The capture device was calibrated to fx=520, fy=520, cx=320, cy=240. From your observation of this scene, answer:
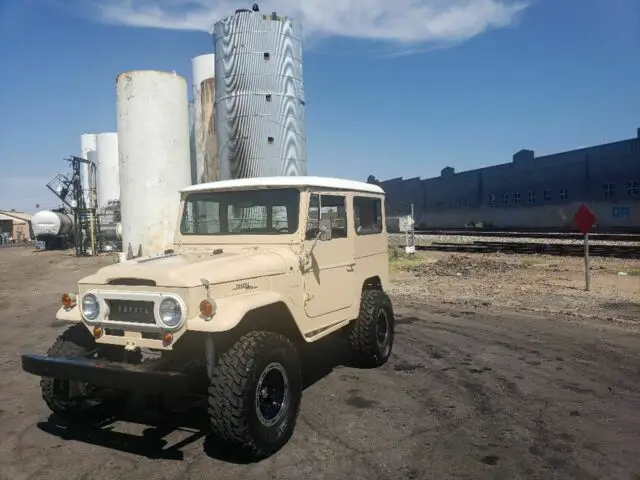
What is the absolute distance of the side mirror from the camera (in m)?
5.22

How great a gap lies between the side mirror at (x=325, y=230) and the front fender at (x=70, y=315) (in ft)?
7.67

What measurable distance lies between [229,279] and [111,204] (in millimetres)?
32276

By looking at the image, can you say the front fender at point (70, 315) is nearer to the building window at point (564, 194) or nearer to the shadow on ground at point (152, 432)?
the shadow on ground at point (152, 432)

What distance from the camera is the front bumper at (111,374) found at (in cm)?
373

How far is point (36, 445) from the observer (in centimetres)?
446

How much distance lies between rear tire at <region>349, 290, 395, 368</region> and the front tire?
1.86m

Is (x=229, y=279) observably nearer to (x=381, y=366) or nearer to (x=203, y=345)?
(x=203, y=345)

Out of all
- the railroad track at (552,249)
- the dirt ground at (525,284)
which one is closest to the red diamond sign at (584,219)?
the dirt ground at (525,284)

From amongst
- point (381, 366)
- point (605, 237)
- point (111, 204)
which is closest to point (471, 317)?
point (381, 366)

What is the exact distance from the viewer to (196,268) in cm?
433

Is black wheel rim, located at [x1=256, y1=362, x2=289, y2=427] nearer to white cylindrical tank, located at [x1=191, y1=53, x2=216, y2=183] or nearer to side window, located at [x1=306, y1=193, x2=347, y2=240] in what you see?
side window, located at [x1=306, y1=193, x2=347, y2=240]

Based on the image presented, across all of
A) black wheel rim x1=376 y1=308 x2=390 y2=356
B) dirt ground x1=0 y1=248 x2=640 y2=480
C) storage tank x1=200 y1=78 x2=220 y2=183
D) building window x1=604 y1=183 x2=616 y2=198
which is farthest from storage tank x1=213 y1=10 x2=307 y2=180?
building window x1=604 y1=183 x2=616 y2=198

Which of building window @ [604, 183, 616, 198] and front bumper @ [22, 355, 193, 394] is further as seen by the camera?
building window @ [604, 183, 616, 198]

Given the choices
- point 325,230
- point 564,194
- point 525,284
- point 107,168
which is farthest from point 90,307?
point 564,194
